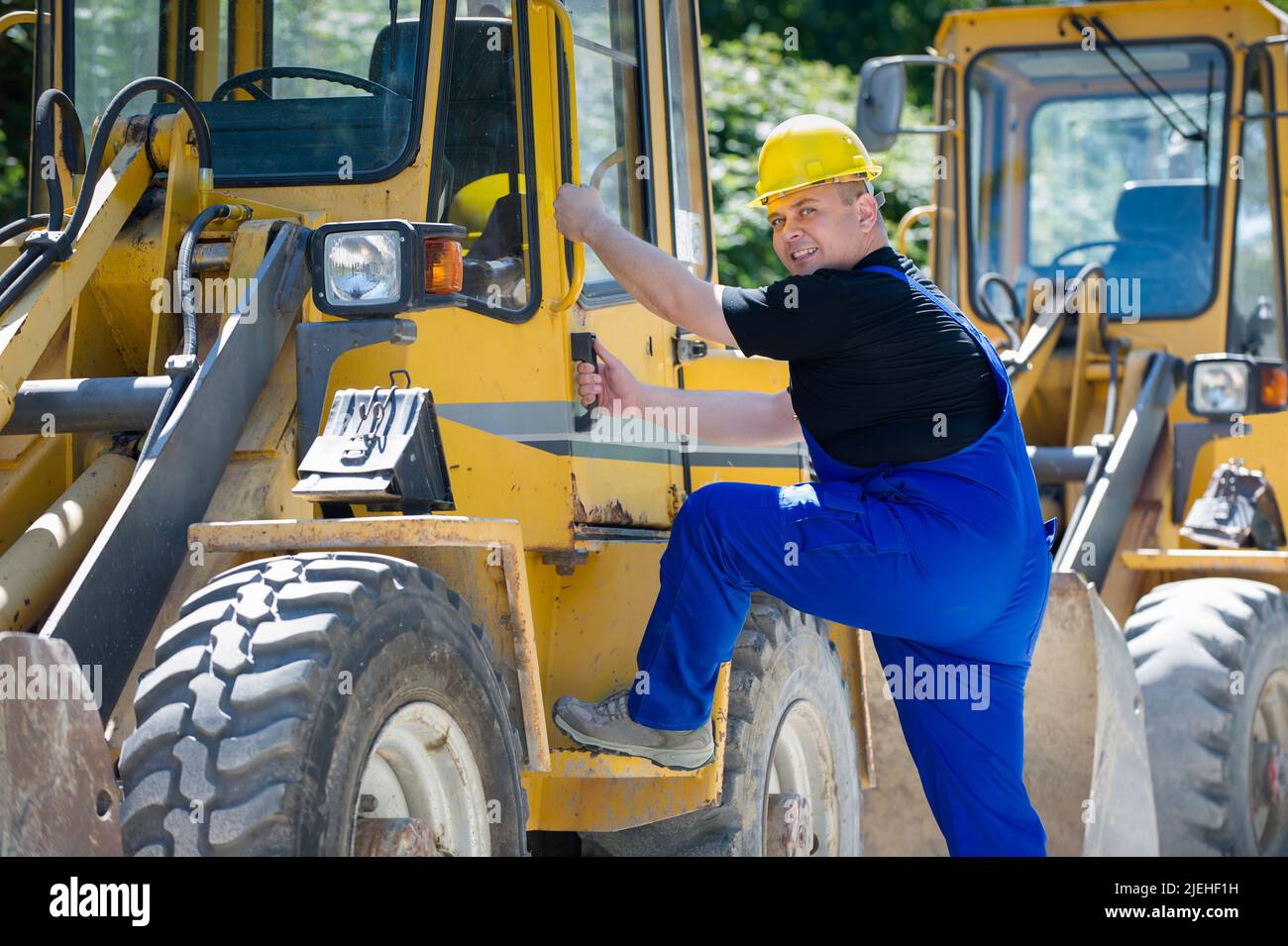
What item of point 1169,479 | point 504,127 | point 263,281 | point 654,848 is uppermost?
point 504,127

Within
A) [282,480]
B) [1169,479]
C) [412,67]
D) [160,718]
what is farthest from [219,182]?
[1169,479]

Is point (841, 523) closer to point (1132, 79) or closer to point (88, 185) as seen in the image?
point (88, 185)

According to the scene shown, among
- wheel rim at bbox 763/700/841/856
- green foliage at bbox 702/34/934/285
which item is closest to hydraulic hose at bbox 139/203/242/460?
wheel rim at bbox 763/700/841/856

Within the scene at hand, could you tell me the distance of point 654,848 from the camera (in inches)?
201

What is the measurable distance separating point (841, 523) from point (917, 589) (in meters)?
0.23

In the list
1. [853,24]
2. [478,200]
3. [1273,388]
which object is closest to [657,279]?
[478,200]

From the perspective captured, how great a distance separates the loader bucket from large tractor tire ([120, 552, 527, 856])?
2.68m

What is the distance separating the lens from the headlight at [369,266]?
4.10m

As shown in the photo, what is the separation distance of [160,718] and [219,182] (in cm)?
174

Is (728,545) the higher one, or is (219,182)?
(219,182)

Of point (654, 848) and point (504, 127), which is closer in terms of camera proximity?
point (504, 127)

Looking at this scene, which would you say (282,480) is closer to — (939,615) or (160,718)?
(160,718)

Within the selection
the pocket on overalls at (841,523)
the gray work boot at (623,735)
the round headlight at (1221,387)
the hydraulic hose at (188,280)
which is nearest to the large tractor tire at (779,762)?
the gray work boot at (623,735)

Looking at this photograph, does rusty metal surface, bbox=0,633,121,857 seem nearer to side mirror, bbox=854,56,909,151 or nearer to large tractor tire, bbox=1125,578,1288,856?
large tractor tire, bbox=1125,578,1288,856
